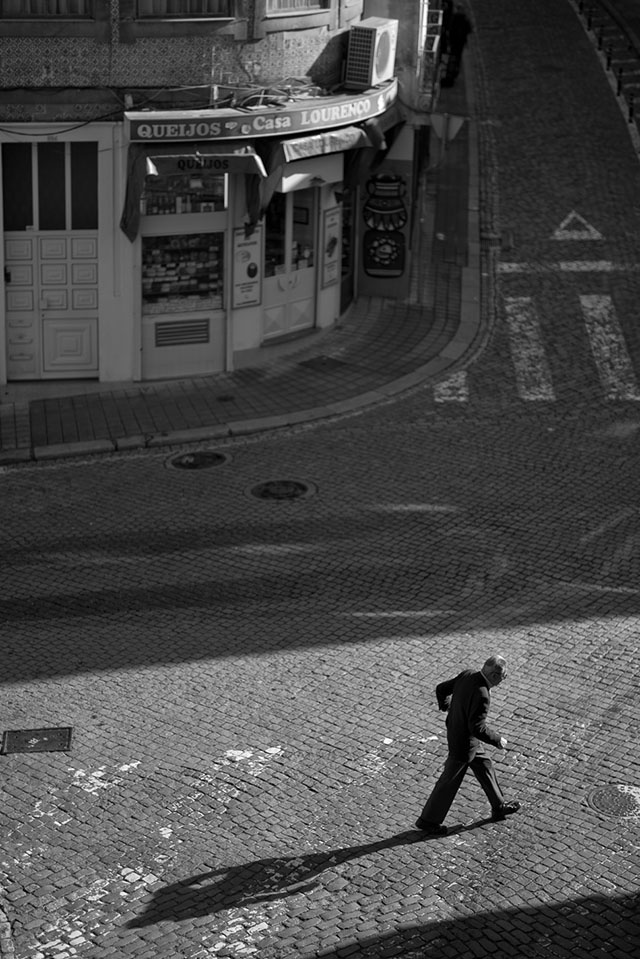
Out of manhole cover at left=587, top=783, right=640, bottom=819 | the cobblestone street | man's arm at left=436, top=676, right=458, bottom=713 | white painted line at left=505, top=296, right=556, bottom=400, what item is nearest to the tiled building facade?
the cobblestone street

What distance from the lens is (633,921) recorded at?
10.2 metres

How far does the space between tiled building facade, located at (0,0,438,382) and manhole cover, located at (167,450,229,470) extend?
2994mm

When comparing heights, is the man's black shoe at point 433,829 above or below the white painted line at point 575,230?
below

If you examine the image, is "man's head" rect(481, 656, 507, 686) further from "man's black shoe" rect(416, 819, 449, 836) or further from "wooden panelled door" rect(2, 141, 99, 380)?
"wooden panelled door" rect(2, 141, 99, 380)

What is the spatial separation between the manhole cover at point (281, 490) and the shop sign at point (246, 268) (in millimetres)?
4920

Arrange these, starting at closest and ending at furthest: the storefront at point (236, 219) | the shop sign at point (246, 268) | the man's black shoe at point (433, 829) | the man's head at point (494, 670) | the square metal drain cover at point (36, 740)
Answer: the man's head at point (494, 670), the man's black shoe at point (433, 829), the square metal drain cover at point (36, 740), the storefront at point (236, 219), the shop sign at point (246, 268)

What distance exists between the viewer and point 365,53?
22.8 m

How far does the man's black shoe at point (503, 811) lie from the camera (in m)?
11.5

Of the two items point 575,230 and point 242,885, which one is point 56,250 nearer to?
point 575,230

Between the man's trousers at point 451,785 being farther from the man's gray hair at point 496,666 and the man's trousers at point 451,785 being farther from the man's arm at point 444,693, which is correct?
the man's gray hair at point 496,666

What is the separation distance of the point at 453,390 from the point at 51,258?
19.1ft

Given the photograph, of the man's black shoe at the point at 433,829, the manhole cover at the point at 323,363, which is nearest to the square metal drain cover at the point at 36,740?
the man's black shoe at the point at 433,829

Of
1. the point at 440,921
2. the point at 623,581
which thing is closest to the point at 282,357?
the point at 623,581

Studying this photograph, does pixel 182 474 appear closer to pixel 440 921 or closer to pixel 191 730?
pixel 191 730
